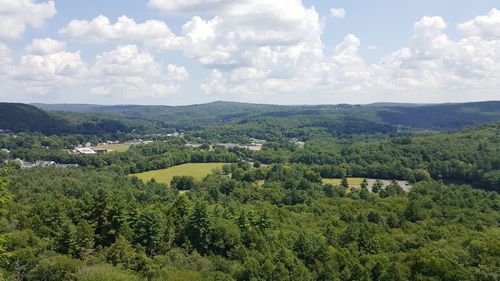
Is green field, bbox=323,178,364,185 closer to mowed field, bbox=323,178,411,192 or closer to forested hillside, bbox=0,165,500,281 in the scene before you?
mowed field, bbox=323,178,411,192

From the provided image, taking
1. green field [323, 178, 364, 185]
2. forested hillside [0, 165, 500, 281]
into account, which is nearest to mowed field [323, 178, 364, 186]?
green field [323, 178, 364, 185]

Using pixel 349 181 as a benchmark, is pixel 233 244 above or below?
above

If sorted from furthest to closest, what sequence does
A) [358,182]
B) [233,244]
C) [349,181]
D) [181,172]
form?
[181,172] → [349,181] → [358,182] → [233,244]

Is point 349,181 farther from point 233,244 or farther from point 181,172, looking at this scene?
point 233,244

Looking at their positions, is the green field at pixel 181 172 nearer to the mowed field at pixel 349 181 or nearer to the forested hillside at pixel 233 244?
the mowed field at pixel 349 181

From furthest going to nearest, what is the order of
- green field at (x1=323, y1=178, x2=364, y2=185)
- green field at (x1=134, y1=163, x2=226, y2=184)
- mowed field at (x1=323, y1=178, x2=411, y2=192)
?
green field at (x1=134, y1=163, x2=226, y2=184)
green field at (x1=323, y1=178, x2=364, y2=185)
mowed field at (x1=323, y1=178, x2=411, y2=192)

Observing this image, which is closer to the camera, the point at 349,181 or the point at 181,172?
the point at 349,181

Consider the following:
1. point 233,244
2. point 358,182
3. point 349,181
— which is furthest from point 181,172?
point 233,244

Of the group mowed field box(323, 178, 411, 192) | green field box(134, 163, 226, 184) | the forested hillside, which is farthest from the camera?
green field box(134, 163, 226, 184)
